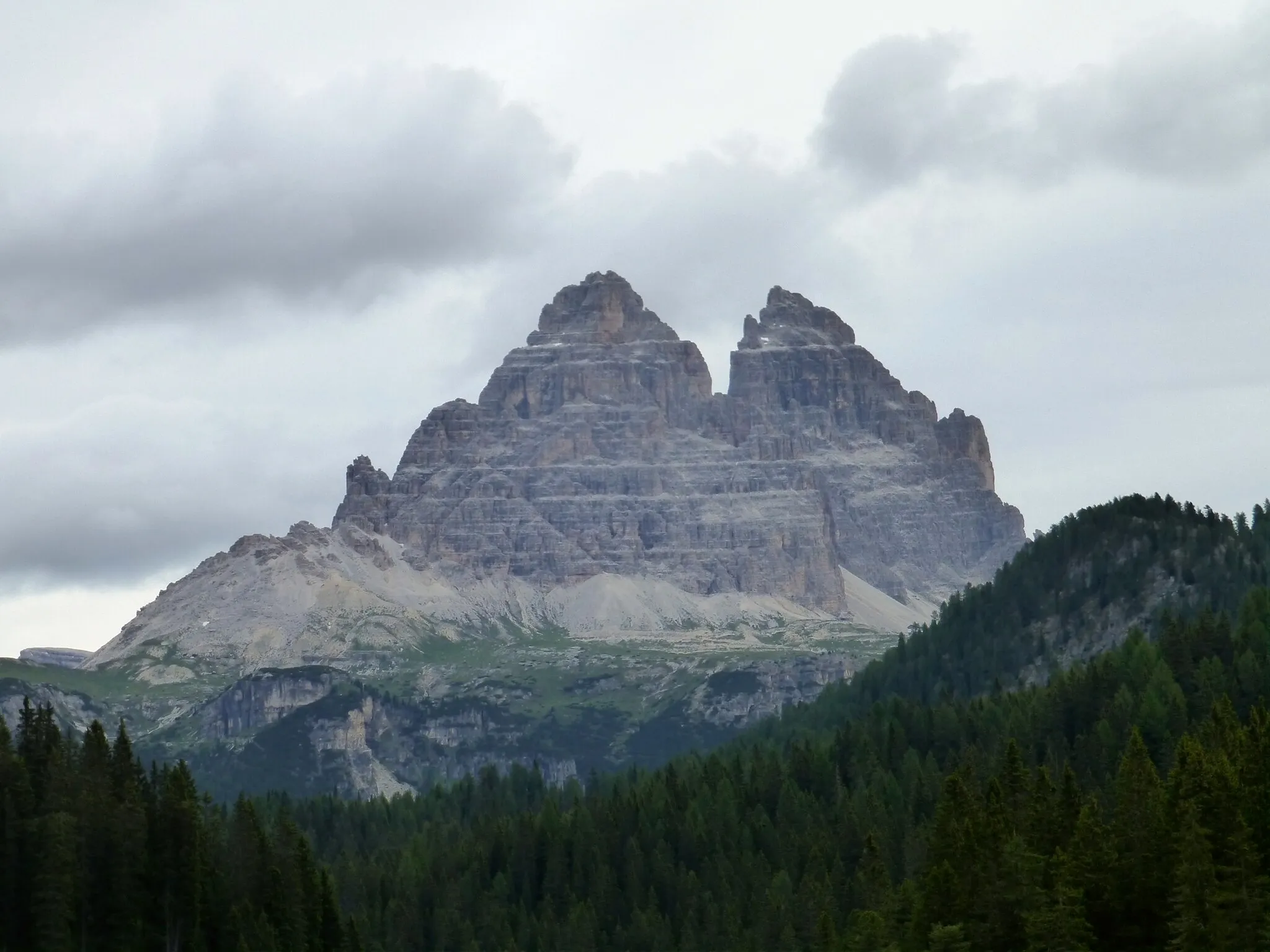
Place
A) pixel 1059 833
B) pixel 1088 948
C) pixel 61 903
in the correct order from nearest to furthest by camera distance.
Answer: pixel 1088 948 → pixel 1059 833 → pixel 61 903

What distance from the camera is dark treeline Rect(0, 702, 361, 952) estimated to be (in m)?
174

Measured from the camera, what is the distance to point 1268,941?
424 feet

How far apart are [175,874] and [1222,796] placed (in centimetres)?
7747

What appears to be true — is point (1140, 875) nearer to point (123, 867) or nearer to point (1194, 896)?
point (1194, 896)

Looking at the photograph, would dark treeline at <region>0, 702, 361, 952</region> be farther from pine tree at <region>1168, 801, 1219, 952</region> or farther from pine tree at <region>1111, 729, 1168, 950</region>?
pine tree at <region>1168, 801, 1219, 952</region>

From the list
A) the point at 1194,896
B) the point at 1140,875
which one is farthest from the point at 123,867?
the point at 1194,896

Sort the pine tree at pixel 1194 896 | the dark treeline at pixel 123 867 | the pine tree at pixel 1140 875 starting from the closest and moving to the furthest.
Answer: the pine tree at pixel 1194 896, the pine tree at pixel 1140 875, the dark treeline at pixel 123 867

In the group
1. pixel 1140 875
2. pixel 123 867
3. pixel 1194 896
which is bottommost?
pixel 1194 896

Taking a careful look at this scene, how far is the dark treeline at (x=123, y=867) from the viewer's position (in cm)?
17450

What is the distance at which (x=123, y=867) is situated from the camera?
589 ft

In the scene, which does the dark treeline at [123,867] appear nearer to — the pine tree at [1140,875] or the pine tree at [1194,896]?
the pine tree at [1140,875]

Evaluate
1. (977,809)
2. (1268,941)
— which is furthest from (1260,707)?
(1268,941)

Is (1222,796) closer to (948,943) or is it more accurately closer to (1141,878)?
(1141,878)

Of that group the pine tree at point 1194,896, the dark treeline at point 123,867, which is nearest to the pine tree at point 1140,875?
the pine tree at point 1194,896
